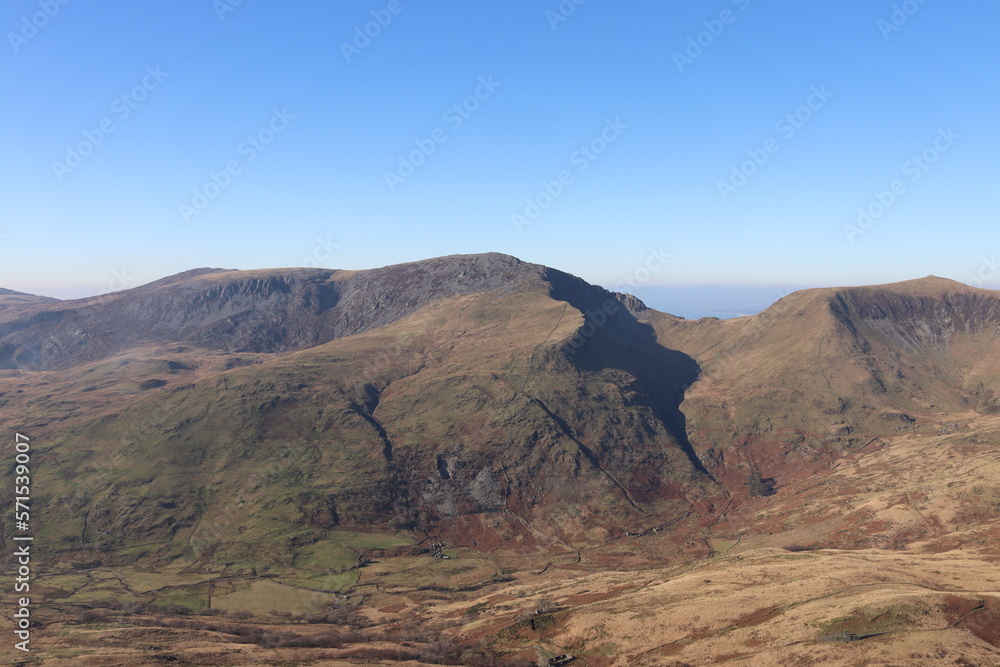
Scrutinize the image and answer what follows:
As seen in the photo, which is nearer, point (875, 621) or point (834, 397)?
point (875, 621)

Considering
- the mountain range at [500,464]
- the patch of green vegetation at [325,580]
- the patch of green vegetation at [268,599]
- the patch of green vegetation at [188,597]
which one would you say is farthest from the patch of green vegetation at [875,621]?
the patch of green vegetation at [188,597]

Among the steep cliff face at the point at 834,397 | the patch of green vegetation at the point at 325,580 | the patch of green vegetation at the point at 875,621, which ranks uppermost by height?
the steep cliff face at the point at 834,397

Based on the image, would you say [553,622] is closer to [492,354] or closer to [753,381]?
[492,354]

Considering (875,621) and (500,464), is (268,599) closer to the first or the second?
(500,464)

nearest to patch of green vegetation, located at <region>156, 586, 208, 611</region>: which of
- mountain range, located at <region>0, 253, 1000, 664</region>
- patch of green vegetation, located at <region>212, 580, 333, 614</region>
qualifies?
mountain range, located at <region>0, 253, 1000, 664</region>

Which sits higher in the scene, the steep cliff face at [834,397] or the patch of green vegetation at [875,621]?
the steep cliff face at [834,397]

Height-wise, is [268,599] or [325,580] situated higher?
[268,599]

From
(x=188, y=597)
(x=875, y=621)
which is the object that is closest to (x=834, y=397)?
(x=875, y=621)

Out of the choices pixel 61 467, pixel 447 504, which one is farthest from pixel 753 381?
pixel 61 467

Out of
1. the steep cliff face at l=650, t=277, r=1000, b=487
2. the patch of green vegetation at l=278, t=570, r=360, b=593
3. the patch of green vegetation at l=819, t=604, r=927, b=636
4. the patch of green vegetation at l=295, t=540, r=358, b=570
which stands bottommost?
the patch of green vegetation at l=278, t=570, r=360, b=593

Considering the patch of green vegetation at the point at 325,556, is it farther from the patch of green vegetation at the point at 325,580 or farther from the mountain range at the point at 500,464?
the patch of green vegetation at the point at 325,580

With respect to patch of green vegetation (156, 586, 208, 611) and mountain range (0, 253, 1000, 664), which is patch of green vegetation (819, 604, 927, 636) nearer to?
mountain range (0, 253, 1000, 664)
